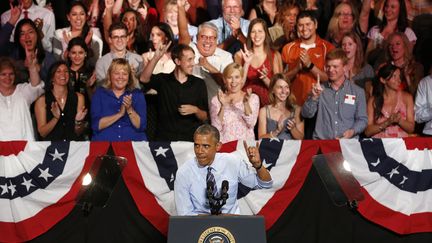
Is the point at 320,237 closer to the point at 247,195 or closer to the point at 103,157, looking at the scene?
the point at 247,195

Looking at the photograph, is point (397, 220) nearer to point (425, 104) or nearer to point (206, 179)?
point (425, 104)

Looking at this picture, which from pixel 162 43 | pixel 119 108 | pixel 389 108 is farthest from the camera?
pixel 162 43

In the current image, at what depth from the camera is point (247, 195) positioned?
10.2 metres

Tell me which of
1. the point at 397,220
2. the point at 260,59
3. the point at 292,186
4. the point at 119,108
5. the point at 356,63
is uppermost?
the point at 260,59

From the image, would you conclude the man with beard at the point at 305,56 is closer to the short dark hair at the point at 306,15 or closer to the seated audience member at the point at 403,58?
the short dark hair at the point at 306,15

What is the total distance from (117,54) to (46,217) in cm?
252

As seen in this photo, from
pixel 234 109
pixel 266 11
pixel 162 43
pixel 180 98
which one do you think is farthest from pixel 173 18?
pixel 234 109

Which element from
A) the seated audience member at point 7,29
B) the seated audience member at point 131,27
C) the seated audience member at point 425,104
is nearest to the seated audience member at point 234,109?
the seated audience member at point 131,27

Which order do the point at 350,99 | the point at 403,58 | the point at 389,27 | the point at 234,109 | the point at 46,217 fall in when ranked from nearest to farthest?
the point at 46,217, the point at 234,109, the point at 350,99, the point at 403,58, the point at 389,27

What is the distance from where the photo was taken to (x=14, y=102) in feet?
36.8

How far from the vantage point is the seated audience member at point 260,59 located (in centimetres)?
1155

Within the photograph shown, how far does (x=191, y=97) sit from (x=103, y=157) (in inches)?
72.3

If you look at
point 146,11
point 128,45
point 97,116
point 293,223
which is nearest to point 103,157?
point 97,116

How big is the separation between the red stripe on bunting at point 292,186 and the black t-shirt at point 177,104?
1371 millimetres
